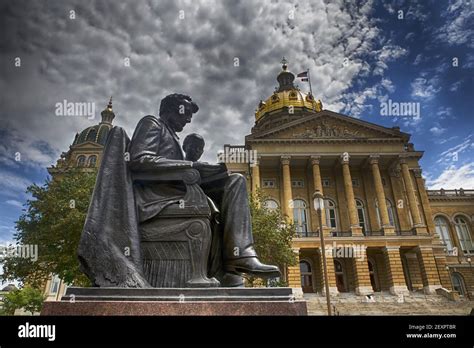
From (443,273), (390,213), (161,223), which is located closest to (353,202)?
(390,213)

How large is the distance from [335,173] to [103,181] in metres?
39.8

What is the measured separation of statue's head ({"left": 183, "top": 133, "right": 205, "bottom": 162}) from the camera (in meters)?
4.63

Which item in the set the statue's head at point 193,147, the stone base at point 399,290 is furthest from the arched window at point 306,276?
the statue's head at point 193,147

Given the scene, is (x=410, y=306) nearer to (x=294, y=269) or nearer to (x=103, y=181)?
(x=294, y=269)

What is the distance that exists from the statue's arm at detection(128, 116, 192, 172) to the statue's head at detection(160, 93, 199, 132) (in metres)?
0.30

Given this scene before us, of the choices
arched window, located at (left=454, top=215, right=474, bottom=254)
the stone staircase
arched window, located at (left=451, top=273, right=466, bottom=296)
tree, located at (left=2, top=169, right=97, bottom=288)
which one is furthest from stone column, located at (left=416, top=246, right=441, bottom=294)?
tree, located at (left=2, top=169, right=97, bottom=288)

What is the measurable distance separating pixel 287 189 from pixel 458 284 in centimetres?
2495

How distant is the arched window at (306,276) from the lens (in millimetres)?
35647

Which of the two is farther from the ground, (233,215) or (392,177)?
(392,177)

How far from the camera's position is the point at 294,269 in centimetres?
3259

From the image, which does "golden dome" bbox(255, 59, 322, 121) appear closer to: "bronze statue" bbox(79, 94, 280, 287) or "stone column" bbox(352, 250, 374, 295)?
"stone column" bbox(352, 250, 374, 295)

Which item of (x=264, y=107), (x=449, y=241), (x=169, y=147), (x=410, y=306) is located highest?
(x=264, y=107)

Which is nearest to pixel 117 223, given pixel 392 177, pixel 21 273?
pixel 21 273

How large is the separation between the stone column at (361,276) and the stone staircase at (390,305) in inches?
28.4
